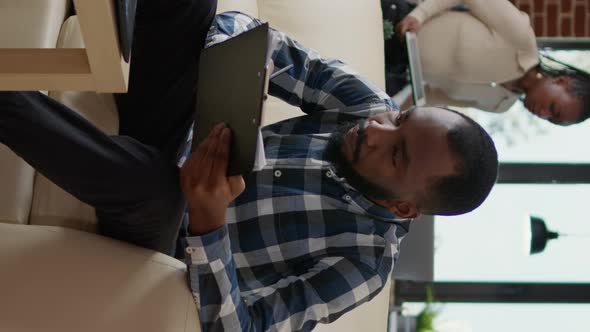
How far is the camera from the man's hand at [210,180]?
1.01 m

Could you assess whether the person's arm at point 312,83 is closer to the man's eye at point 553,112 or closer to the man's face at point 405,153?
the man's face at point 405,153

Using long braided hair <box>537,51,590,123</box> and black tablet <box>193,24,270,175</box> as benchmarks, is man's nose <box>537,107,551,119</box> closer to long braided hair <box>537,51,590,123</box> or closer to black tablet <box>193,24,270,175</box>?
long braided hair <box>537,51,590,123</box>

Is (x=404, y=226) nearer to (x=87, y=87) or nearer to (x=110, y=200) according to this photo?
(x=110, y=200)

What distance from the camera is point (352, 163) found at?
1367 millimetres

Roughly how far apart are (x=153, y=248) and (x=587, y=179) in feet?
8.74

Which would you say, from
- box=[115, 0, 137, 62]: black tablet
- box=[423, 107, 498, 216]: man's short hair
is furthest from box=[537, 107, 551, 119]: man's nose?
box=[115, 0, 137, 62]: black tablet

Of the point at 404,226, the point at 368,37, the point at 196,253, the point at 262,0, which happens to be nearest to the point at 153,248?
the point at 196,253

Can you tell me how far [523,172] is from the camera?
3328 millimetres

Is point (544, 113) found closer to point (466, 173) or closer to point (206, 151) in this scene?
point (466, 173)

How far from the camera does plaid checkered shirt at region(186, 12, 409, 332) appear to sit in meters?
1.26

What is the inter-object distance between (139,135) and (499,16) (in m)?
1.67

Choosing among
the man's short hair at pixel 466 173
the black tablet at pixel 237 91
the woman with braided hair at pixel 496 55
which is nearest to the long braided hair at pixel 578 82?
the woman with braided hair at pixel 496 55

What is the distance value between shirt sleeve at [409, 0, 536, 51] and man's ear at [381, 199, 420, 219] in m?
1.31

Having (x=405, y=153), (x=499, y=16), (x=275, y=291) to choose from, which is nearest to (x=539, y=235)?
(x=499, y=16)
